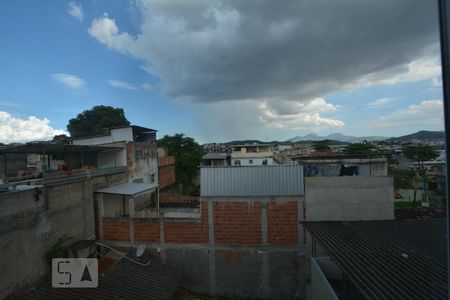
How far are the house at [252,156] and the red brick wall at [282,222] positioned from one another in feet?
91.1

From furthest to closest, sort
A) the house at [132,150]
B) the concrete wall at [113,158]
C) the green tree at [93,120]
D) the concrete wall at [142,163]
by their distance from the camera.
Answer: the green tree at [93,120], the concrete wall at [142,163], the house at [132,150], the concrete wall at [113,158]

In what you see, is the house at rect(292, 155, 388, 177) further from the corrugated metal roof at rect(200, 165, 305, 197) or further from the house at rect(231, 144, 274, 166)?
the house at rect(231, 144, 274, 166)

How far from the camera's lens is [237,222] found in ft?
40.8

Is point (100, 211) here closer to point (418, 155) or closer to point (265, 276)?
point (265, 276)

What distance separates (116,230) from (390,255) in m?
11.3

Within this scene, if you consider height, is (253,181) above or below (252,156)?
below

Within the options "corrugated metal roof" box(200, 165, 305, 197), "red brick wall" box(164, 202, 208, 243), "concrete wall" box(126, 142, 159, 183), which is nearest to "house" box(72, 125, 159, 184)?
"concrete wall" box(126, 142, 159, 183)

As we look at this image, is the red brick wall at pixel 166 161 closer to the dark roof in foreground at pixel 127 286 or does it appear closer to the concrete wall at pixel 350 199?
the dark roof in foreground at pixel 127 286

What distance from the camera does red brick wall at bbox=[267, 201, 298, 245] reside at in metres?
12.2

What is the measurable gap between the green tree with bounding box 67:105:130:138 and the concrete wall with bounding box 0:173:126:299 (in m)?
47.8

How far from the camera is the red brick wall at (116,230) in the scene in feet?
43.2

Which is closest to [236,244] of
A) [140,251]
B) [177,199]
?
[140,251]

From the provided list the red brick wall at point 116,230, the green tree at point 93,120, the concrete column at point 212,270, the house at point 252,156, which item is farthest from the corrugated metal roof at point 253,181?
the green tree at point 93,120

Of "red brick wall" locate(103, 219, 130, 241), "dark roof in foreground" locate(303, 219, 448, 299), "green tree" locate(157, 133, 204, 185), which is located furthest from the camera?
"green tree" locate(157, 133, 204, 185)
